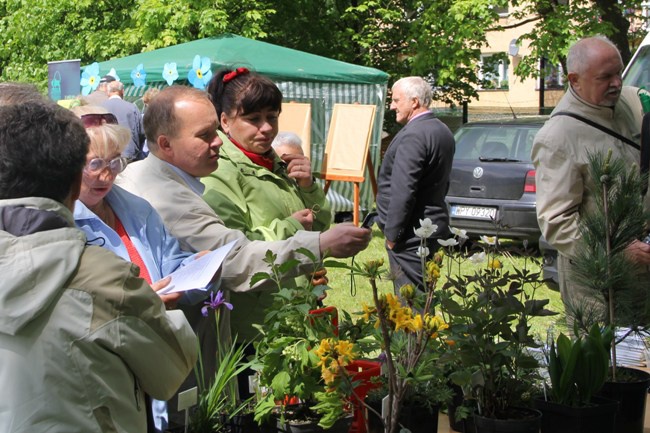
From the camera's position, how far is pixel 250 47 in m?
12.8

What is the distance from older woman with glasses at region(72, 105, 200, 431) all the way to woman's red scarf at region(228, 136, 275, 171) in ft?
1.80

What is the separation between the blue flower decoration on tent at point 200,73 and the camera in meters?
11.0

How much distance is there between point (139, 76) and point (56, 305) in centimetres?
1101

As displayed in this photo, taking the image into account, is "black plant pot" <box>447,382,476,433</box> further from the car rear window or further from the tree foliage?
the tree foliage

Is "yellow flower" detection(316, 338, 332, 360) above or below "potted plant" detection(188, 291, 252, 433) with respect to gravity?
above

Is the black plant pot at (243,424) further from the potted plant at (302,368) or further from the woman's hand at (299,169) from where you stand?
the woman's hand at (299,169)

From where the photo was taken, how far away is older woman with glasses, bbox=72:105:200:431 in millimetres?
2604

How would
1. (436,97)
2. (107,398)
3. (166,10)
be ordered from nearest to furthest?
(107,398)
(166,10)
(436,97)

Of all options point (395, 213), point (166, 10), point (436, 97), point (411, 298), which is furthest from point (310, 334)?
point (436, 97)

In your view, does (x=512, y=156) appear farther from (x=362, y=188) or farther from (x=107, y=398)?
(x=107, y=398)

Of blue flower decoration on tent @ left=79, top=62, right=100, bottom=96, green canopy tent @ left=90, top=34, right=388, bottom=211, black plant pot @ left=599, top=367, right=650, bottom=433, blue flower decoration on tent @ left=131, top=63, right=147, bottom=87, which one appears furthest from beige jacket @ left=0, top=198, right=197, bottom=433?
blue flower decoration on tent @ left=131, top=63, right=147, bottom=87

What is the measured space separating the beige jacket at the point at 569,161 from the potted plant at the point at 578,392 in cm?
128

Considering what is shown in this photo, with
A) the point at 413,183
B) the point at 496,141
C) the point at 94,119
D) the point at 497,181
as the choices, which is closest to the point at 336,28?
the point at 496,141

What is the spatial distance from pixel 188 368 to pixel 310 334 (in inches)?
12.5
